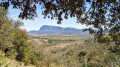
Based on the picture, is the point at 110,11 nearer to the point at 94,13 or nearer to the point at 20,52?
the point at 94,13

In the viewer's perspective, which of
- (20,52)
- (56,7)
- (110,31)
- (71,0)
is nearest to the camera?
(71,0)

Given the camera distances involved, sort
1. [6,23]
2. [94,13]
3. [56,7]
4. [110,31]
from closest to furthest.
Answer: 1. [56,7]
2. [94,13]
3. [110,31]
4. [6,23]

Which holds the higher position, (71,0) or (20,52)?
(71,0)

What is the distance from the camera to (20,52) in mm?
13781

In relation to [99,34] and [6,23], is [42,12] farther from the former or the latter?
[6,23]

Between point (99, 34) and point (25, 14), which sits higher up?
point (25, 14)

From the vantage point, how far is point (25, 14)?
10.3 feet

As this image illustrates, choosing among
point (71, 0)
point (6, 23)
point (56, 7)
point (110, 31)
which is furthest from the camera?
point (6, 23)

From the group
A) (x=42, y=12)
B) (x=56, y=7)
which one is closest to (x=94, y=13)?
(x=56, y=7)

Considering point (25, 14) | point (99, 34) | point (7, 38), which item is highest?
point (25, 14)

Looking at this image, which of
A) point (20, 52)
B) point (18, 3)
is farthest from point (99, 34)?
point (20, 52)

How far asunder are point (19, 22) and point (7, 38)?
5510 millimetres

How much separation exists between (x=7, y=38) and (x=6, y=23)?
1.64 meters

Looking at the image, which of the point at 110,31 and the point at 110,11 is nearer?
the point at 110,11
